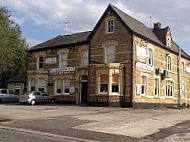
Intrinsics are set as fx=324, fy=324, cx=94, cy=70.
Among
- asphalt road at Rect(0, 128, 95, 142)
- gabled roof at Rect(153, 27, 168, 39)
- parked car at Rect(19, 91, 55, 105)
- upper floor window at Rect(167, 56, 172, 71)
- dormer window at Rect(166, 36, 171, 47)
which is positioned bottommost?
asphalt road at Rect(0, 128, 95, 142)

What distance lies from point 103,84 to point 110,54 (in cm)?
301

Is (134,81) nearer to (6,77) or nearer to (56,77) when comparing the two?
(56,77)

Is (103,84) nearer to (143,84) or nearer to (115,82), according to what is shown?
(115,82)

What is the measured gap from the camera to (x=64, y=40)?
3784cm

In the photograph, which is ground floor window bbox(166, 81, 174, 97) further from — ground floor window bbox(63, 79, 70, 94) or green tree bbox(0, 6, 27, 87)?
green tree bbox(0, 6, 27, 87)

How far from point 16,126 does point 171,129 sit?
285 inches

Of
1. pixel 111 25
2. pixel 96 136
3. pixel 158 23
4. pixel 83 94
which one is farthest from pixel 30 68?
pixel 96 136

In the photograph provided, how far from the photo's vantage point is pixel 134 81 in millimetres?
29188

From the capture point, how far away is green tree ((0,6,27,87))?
144 ft

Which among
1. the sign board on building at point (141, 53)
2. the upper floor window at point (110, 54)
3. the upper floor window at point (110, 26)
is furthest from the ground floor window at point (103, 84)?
the upper floor window at point (110, 26)

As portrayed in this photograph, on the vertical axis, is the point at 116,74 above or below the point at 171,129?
above

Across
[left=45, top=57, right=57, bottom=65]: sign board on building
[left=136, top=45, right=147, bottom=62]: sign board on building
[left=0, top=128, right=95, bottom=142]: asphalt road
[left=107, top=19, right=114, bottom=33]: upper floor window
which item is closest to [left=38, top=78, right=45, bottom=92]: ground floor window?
[left=45, top=57, right=57, bottom=65]: sign board on building

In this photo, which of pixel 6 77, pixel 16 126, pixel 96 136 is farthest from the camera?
pixel 6 77

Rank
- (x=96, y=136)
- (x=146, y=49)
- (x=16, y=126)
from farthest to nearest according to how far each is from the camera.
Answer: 1. (x=146, y=49)
2. (x=16, y=126)
3. (x=96, y=136)
